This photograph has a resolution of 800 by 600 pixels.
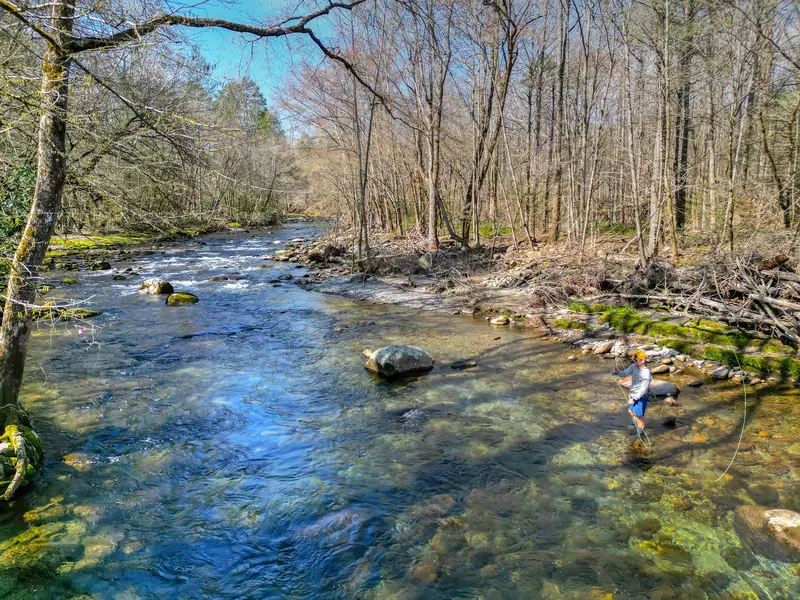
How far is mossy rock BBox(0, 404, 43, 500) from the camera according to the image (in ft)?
14.8

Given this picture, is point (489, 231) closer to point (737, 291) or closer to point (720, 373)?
point (737, 291)

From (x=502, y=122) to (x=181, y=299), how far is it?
11756 millimetres

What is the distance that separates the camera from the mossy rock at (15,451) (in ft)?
14.8

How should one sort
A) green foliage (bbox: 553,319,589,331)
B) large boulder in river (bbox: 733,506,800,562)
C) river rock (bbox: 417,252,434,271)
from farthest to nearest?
river rock (bbox: 417,252,434,271)
green foliage (bbox: 553,319,589,331)
large boulder in river (bbox: 733,506,800,562)

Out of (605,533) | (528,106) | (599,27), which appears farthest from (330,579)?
(528,106)

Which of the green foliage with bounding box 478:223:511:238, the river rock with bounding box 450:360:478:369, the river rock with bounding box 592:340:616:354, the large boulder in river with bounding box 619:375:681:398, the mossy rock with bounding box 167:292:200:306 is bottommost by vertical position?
the large boulder in river with bounding box 619:375:681:398

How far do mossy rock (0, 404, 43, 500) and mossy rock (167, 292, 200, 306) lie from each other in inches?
337

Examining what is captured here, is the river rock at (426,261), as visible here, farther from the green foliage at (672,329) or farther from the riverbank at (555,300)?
the green foliage at (672,329)

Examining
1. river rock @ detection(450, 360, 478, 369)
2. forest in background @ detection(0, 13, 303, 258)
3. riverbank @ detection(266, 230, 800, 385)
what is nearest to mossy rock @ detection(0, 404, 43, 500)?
forest in background @ detection(0, 13, 303, 258)

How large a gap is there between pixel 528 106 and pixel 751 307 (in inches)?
694

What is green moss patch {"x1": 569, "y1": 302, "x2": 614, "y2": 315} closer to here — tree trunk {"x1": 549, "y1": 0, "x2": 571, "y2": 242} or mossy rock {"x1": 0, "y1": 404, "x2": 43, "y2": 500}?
tree trunk {"x1": 549, "y1": 0, "x2": 571, "y2": 242}

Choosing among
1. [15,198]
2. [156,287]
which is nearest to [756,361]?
[15,198]

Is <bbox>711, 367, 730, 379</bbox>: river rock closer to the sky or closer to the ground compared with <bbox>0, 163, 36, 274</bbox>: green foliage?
closer to the ground

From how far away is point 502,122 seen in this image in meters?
16.1
